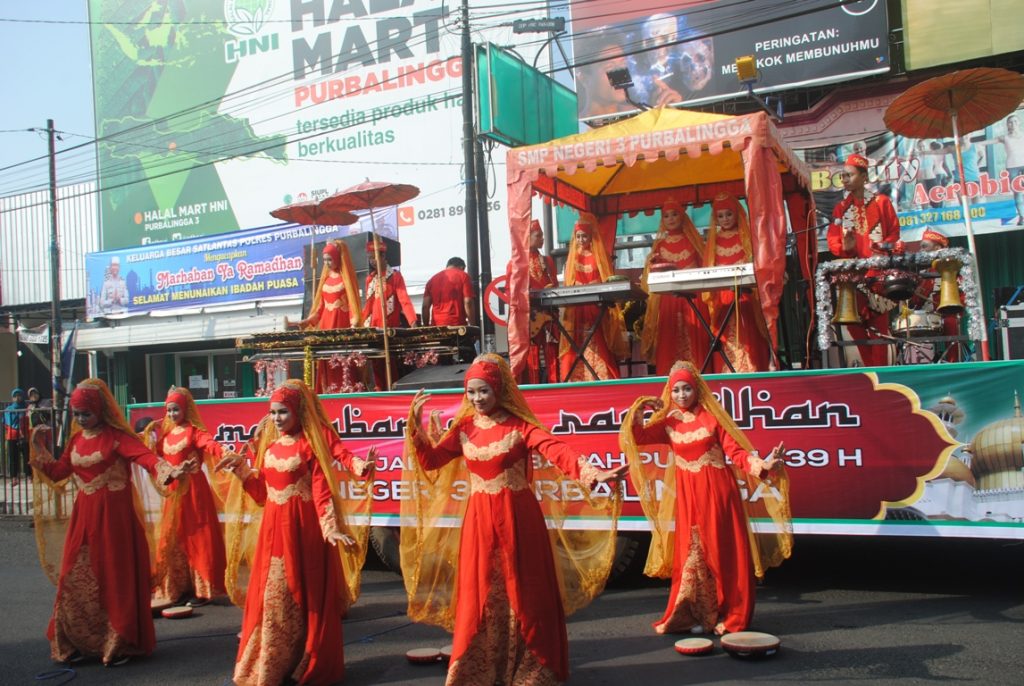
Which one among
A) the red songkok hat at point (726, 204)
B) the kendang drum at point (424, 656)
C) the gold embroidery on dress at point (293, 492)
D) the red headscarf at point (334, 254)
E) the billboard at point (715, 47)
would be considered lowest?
the kendang drum at point (424, 656)

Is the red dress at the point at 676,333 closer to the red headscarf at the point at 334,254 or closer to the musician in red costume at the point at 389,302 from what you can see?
the musician in red costume at the point at 389,302

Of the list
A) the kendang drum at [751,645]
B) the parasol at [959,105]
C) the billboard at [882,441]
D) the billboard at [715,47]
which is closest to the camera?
the kendang drum at [751,645]

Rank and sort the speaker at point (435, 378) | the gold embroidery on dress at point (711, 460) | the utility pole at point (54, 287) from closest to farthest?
the gold embroidery on dress at point (711, 460), the speaker at point (435, 378), the utility pole at point (54, 287)

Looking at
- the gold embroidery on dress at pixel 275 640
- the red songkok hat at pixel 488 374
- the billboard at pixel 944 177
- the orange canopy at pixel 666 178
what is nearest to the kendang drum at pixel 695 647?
the red songkok hat at pixel 488 374

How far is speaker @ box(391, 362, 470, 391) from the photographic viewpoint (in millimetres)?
7473

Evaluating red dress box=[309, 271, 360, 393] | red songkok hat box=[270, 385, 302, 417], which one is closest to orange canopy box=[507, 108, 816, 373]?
red dress box=[309, 271, 360, 393]

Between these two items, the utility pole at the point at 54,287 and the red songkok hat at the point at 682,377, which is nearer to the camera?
the red songkok hat at the point at 682,377

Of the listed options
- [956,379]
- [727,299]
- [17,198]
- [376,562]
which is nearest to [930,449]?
[956,379]

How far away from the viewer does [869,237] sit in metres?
7.45

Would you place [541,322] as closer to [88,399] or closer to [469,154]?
[88,399]

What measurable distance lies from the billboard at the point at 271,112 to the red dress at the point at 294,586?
1207cm

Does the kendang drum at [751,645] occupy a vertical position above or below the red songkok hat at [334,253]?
below

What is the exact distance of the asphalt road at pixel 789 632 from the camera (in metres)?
4.69

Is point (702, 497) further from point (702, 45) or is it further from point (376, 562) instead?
point (702, 45)
